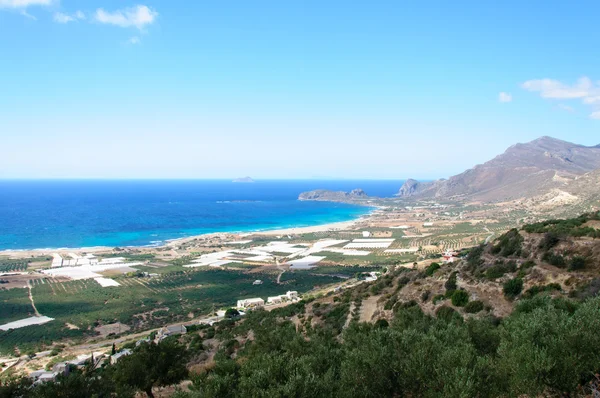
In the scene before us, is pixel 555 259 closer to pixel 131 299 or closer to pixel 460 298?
pixel 460 298

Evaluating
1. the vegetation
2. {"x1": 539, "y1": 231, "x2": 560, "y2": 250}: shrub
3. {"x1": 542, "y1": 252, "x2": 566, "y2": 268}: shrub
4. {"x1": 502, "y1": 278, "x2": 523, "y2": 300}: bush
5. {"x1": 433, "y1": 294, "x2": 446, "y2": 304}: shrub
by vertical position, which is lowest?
{"x1": 433, "y1": 294, "x2": 446, "y2": 304}: shrub

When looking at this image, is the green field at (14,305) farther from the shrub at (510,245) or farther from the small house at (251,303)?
the shrub at (510,245)

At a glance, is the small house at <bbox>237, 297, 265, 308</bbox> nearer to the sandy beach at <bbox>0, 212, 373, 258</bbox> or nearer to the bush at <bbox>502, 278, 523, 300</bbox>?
the bush at <bbox>502, 278, 523, 300</bbox>

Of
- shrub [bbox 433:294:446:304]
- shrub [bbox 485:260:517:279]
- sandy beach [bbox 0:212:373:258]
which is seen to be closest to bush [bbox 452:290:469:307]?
shrub [bbox 433:294:446:304]

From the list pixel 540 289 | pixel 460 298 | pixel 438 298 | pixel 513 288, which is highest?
pixel 540 289

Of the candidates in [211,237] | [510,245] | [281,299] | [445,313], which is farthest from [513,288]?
[211,237]

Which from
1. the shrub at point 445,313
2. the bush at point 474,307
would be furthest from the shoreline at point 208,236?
the bush at point 474,307
